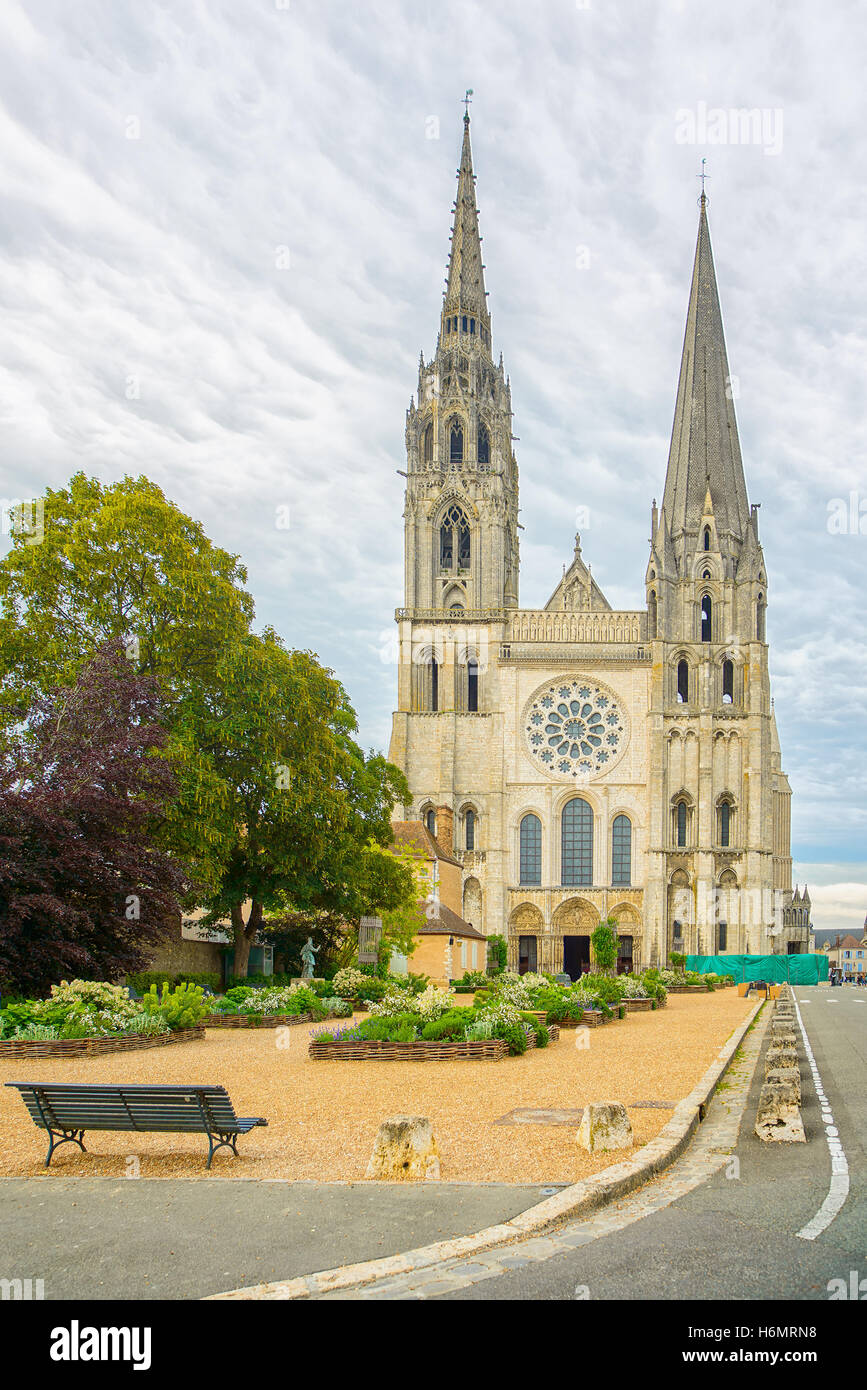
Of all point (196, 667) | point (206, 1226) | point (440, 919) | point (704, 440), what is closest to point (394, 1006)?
point (206, 1226)

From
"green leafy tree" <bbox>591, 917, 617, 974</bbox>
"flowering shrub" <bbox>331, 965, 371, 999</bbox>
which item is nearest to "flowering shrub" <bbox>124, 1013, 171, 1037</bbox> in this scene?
"flowering shrub" <bbox>331, 965, 371, 999</bbox>

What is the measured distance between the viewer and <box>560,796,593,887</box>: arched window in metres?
62.5

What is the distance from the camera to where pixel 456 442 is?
71000 millimetres

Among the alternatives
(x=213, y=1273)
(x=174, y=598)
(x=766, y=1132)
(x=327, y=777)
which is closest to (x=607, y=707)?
(x=327, y=777)

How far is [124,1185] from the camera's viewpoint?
786 centimetres

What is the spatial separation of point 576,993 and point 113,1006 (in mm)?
11602

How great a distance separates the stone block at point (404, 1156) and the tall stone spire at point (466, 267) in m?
71.5

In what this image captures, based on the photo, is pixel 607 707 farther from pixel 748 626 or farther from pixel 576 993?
pixel 576 993

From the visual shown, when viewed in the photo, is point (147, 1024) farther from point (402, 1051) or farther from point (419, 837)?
point (419, 837)

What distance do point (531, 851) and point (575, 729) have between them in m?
7.55

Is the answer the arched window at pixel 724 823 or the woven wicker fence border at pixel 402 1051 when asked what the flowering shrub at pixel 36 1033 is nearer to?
→ the woven wicker fence border at pixel 402 1051

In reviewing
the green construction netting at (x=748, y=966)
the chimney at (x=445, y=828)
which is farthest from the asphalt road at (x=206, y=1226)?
the chimney at (x=445, y=828)

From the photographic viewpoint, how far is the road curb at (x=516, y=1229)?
5.49 metres

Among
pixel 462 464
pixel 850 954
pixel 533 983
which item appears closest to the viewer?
pixel 533 983
